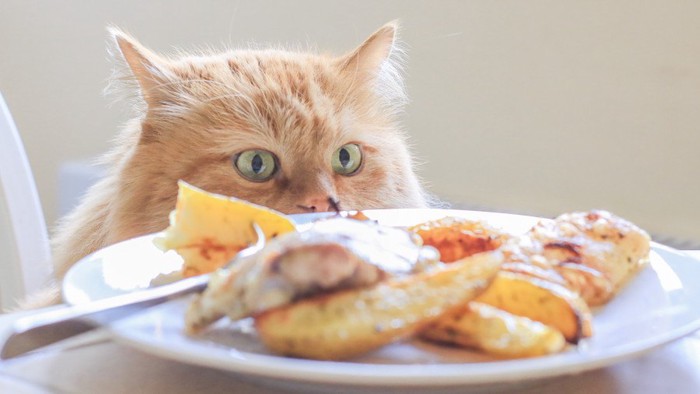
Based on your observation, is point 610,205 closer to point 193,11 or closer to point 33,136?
point 193,11

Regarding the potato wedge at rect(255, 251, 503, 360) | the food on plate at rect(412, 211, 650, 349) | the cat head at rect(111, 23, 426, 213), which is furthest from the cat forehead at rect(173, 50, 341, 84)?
the potato wedge at rect(255, 251, 503, 360)

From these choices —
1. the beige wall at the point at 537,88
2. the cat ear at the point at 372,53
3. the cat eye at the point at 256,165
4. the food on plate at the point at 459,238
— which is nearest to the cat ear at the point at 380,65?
the cat ear at the point at 372,53

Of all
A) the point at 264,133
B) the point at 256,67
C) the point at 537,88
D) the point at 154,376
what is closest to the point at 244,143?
the point at 264,133

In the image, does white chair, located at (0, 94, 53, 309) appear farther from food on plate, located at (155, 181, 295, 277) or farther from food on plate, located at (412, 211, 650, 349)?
food on plate, located at (412, 211, 650, 349)

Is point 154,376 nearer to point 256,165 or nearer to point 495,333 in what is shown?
point 495,333

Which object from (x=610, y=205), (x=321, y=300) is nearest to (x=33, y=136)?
(x=610, y=205)
